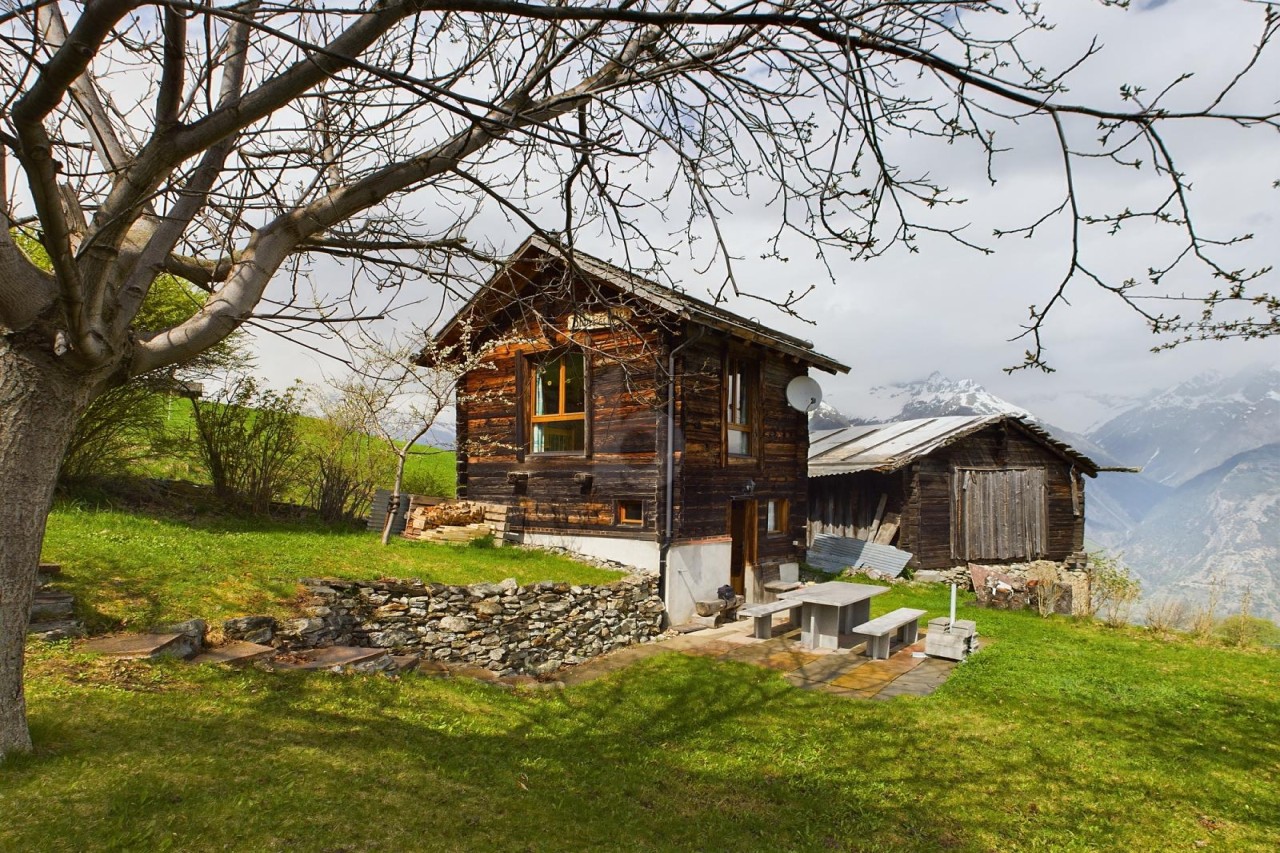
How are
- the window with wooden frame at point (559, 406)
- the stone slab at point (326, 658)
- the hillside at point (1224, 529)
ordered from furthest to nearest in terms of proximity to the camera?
1. the hillside at point (1224, 529)
2. the window with wooden frame at point (559, 406)
3. the stone slab at point (326, 658)

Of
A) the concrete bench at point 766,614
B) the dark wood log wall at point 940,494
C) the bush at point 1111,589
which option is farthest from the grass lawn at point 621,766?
the dark wood log wall at point 940,494

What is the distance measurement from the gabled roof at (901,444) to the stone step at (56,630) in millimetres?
16677

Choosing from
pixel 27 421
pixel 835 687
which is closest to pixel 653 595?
pixel 835 687

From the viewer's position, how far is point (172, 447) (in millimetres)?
12102

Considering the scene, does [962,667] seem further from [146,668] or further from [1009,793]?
[146,668]

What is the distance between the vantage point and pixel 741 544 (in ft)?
47.2

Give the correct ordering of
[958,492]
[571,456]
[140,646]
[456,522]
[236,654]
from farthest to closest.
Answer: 1. [958,492]
2. [456,522]
3. [571,456]
4. [236,654]
5. [140,646]

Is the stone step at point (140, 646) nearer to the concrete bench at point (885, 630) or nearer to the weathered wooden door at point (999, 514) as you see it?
the concrete bench at point (885, 630)

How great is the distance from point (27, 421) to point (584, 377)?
10041 mm

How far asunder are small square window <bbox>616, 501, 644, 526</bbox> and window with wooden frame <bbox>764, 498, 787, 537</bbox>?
3393 millimetres

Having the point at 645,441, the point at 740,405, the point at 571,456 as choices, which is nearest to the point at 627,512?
the point at 645,441

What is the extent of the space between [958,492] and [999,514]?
1730 millimetres

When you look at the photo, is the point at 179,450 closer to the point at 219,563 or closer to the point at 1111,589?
the point at 219,563

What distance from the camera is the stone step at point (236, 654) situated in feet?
19.4
